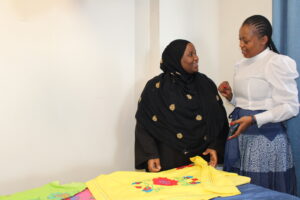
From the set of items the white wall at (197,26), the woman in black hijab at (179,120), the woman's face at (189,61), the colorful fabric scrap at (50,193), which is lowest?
the colorful fabric scrap at (50,193)

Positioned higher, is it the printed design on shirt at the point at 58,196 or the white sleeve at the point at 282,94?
the white sleeve at the point at 282,94

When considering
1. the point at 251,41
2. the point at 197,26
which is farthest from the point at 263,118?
the point at 197,26

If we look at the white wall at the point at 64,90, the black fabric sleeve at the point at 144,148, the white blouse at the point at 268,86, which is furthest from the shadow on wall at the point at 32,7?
the white blouse at the point at 268,86

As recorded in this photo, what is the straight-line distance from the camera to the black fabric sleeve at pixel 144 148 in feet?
6.08

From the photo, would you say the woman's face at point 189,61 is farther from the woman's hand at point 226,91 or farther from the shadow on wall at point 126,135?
the shadow on wall at point 126,135

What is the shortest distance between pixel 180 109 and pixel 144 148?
33cm

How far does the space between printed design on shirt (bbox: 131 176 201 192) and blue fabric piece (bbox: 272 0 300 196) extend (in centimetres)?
80

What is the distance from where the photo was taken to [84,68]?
88.0 inches

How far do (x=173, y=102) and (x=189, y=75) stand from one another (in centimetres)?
24

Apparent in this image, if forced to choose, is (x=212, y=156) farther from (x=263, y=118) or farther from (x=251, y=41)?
(x=251, y=41)

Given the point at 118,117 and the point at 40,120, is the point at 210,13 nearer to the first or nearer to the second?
the point at 118,117

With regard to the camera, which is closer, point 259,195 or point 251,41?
point 259,195

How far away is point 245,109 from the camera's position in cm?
169

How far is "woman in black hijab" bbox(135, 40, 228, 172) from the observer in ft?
6.15
